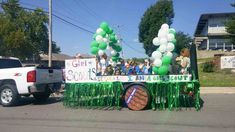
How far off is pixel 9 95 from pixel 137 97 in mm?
5148

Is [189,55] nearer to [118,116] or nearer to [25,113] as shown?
[118,116]

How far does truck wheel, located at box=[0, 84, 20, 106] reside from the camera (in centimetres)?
1362

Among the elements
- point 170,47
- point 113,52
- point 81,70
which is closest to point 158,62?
point 170,47

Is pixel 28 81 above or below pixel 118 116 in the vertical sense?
above

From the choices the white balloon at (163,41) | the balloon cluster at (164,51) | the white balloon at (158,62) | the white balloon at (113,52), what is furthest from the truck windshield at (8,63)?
the white balloon at (163,41)

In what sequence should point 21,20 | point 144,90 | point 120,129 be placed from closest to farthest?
point 120,129, point 144,90, point 21,20

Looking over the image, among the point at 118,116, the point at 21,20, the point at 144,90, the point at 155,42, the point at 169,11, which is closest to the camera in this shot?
the point at 118,116

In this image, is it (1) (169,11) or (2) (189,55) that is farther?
(1) (169,11)

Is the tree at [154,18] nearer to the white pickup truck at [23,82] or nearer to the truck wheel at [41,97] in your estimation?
the truck wheel at [41,97]

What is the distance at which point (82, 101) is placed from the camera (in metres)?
12.6

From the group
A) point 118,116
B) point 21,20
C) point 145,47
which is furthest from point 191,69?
point 21,20

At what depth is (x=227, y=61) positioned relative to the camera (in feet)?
104

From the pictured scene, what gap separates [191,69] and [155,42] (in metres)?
1.60

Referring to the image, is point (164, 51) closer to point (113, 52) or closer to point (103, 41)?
point (103, 41)
